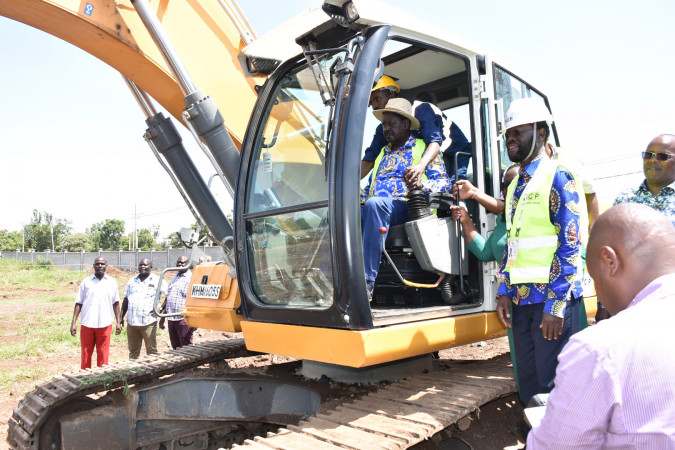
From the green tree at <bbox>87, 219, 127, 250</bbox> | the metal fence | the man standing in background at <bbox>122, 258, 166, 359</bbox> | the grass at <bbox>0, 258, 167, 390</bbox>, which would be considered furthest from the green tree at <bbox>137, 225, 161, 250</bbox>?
the man standing in background at <bbox>122, 258, 166, 359</bbox>

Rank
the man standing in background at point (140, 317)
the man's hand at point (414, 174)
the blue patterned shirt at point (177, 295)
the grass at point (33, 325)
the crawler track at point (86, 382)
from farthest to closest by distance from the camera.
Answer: the grass at point (33, 325) → the man standing in background at point (140, 317) → the blue patterned shirt at point (177, 295) → the crawler track at point (86, 382) → the man's hand at point (414, 174)

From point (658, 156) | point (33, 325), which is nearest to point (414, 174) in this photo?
point (658, 156)

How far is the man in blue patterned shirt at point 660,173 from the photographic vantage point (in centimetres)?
375

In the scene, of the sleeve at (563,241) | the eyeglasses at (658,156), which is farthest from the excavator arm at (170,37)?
the eyeglasses at (658,156)

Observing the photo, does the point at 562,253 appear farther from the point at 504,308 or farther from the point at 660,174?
the point at 660,174

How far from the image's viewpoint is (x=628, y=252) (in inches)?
51.6

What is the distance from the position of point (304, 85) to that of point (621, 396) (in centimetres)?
261

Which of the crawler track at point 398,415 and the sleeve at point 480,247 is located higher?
the sleeve at point 480,247

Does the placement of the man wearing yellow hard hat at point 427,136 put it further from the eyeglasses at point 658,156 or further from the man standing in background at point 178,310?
the man standing in background at point 178,310

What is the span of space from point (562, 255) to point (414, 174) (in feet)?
3.09

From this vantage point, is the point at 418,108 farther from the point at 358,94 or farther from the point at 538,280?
the point at 538,280

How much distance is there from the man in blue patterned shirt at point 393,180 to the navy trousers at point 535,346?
0.83 m

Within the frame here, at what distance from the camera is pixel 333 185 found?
8.89 ft

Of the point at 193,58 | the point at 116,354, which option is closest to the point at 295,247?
the point at 193,58
